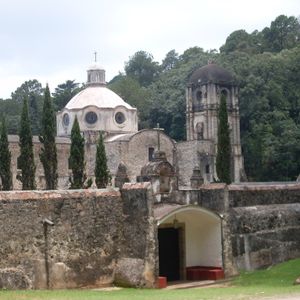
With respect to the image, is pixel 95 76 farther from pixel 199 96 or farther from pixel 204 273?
pixel 204 273

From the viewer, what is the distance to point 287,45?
84.5 m

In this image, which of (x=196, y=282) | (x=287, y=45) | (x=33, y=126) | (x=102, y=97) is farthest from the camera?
(x=287, y=45)

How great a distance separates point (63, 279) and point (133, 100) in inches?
2481

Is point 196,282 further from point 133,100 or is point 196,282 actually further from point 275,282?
point 133,100

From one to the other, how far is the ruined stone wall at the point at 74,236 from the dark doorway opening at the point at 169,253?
1.98 metres

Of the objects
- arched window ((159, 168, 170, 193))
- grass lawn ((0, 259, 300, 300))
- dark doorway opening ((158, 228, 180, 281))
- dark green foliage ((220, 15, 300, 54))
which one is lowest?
grass lawn ((0, 259, 300, 300))

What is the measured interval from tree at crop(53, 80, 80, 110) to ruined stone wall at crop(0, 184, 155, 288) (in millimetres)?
62676

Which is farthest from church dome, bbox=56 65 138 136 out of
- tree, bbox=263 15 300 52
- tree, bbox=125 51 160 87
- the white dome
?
tree, bbox=125 51 160 87

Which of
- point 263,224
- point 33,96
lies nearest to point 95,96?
point 33,96

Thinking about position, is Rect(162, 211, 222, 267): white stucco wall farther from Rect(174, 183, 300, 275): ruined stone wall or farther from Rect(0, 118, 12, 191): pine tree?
Rect(0, 118, 12, 191): pine tree

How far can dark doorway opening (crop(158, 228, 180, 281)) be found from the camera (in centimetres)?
1905

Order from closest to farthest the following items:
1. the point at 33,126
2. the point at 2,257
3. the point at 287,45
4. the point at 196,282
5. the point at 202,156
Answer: the point at 2,257 → the point at 196,282 → the point at 202,156 → the point at 33,126 → the point at 287,45

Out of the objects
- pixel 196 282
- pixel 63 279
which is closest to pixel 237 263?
pixel 196 282

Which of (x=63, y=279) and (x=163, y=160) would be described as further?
(x=163, y=160)
